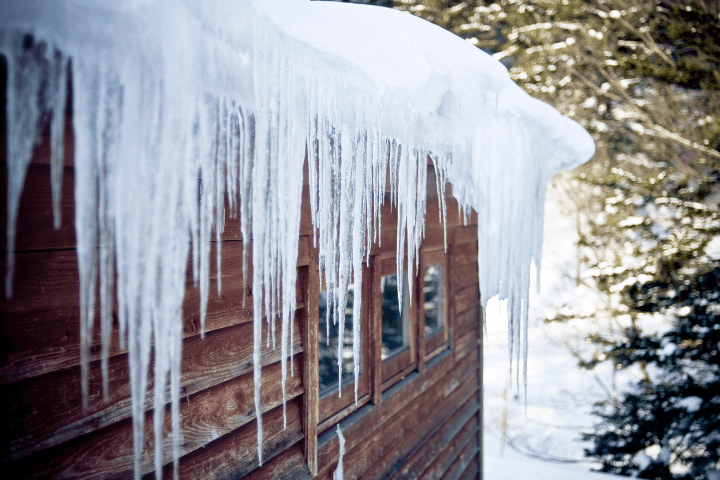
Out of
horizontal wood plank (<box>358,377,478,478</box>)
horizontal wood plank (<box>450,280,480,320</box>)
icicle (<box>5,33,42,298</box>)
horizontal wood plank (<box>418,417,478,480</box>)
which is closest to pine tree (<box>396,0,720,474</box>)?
horizontal wood plank (<box>450,280,480,320</box>)

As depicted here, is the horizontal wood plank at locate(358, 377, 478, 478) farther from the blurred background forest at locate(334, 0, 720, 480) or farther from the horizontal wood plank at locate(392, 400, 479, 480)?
the blurred background forest at locate(334, 0, 720, 480)

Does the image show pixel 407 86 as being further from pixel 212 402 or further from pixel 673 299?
pixel 673 299

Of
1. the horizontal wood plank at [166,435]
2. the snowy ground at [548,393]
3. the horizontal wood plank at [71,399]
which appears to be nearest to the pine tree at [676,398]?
the snowy ground at [548,393]

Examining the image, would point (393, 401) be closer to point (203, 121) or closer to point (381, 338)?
point (381, 338)

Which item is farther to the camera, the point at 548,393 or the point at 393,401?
the point at 548,393

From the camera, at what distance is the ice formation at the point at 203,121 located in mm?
708

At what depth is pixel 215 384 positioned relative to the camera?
1.32m

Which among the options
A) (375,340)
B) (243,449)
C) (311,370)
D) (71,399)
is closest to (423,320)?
(375,340)

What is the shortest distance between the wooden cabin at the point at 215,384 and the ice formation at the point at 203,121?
0.11m

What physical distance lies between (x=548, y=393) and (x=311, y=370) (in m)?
11.2

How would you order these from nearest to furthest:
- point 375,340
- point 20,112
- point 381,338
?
point 20,112, point 375,340, point 381,338

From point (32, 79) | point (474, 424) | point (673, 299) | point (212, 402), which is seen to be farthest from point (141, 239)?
point (673, 299)

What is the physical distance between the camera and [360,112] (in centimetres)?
130

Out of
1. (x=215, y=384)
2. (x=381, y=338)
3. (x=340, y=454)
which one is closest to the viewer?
(x=215, y=384)
